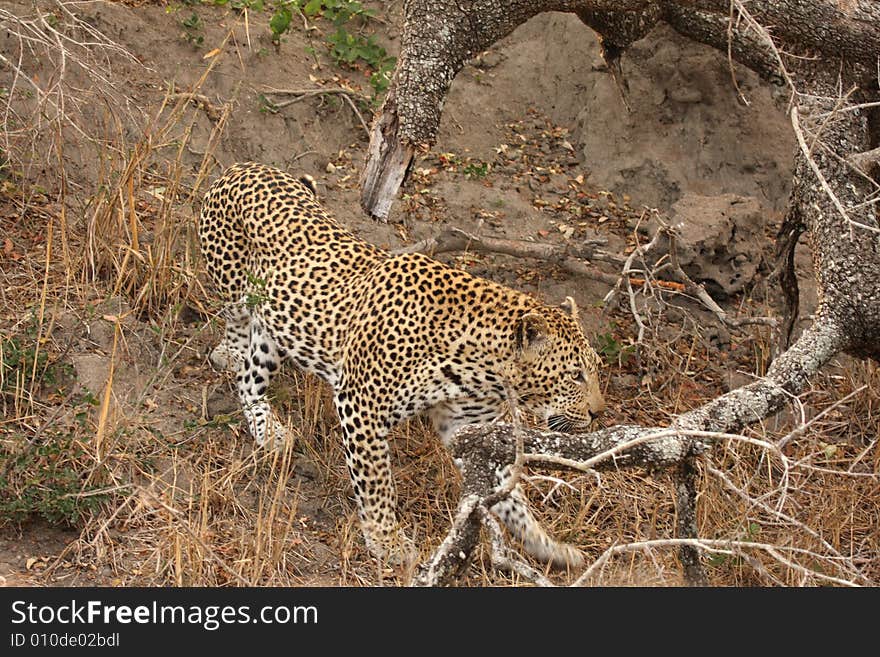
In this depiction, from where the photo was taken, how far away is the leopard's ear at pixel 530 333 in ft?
21.6

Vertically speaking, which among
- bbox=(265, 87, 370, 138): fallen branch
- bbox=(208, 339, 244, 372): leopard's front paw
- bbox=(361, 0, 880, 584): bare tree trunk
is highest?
bbox=(361, 0, 880, 584): bare tree trunk

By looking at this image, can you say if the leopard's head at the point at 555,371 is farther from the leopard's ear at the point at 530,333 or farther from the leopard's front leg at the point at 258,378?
the leopard's front leg at the point at 258,378

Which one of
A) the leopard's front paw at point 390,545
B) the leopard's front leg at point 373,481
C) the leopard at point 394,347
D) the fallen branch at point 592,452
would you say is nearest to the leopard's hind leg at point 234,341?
the leopard at point 394,347

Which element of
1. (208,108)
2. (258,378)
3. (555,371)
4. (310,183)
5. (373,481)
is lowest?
(258,378)

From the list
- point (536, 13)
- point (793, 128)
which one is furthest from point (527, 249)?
point (793, 128)

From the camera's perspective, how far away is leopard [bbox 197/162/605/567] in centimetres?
673

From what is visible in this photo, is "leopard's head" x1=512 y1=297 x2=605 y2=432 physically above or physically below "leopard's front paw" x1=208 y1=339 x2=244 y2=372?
above

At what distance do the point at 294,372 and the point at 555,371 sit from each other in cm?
204

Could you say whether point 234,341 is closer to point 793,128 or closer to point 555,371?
point 555,371

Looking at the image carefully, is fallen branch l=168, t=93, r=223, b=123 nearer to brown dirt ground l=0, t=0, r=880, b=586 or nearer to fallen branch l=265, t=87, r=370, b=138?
brown dirt ground l=0, t=0, r=880, b=586

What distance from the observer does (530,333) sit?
6629 mm

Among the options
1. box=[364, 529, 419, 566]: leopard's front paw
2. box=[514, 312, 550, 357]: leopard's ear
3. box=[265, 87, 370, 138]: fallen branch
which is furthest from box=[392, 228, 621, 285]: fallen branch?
box=[364, 529, 419, 566]: leopard's front paw

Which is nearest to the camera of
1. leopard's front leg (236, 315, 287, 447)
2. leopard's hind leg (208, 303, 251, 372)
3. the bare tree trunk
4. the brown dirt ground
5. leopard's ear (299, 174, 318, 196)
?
the bare tree trunk
